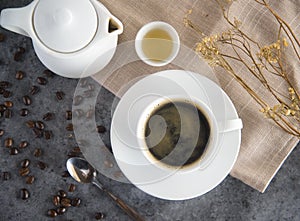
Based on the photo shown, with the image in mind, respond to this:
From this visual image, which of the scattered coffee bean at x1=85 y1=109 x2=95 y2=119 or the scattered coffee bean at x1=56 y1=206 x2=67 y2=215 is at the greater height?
the scattered coffee bean at x1=85 y1=109 x2=95 y2=119

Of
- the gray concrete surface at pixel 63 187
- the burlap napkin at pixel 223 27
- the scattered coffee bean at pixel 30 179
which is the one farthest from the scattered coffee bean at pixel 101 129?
the scattered coffee bean at pixel 30 179

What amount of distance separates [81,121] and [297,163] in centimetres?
64

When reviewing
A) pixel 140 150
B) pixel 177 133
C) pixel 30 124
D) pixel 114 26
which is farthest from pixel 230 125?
pixel 30 124

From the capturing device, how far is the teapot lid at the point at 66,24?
1.21 metres

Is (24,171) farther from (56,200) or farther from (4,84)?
(4,84)

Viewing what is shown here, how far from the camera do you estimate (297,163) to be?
150 centimetres

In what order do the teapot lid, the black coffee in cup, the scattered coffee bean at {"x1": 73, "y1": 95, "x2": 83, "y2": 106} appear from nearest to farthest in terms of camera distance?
the teapot lid → the black coffee in cup → the scattered coffee bean at {"x1": 73, "y1": 95, "x2": 83, "y2": 106}

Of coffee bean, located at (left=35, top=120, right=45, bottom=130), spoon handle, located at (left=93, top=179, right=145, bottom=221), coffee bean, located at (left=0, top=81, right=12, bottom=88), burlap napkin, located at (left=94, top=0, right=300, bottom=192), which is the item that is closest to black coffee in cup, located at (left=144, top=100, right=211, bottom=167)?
burlap napkin, located at (left=94, top=0, right=300, bottom=192)

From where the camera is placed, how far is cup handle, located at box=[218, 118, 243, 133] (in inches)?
50.5

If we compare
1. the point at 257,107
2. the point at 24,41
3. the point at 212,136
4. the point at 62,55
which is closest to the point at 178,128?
the point at 212,136

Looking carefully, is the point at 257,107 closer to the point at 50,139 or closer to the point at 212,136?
the point at 212,136

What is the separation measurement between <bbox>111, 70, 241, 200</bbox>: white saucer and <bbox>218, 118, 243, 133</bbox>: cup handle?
0.08ft

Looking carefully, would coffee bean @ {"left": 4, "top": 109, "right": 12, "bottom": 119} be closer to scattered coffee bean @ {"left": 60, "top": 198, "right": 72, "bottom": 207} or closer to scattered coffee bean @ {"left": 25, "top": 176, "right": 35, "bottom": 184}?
scattered coffee bean @ {"left": 25, "top": 176, "right": 35, "bottom": 184}

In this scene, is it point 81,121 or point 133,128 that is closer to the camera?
point 133,128
